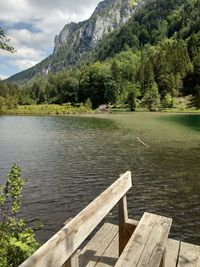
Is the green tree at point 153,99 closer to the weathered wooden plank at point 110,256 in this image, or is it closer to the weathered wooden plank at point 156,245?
the weathered wooden plank at point 110,256

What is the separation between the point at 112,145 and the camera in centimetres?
3922

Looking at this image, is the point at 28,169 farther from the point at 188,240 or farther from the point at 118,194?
the point at 118,194

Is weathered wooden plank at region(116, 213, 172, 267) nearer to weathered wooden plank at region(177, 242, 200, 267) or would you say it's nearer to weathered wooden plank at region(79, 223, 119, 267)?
weathered wooden plank at region(177, 242, 200, 267)

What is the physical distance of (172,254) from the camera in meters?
8.52

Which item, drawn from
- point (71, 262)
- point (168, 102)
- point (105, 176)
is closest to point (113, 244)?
point (71, 262)

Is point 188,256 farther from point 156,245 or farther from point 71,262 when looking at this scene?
point 71,262

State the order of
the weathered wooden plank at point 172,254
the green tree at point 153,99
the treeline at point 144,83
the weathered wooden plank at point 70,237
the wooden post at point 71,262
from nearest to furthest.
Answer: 1. the weathered wooden plank at point 70,237
2. the wooden post at point 71,262
3. the weathered wooden plank at point 172,254
4. the green tree at point 153,99
5. the treeline at point 144,83

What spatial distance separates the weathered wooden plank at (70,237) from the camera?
3.58 meters

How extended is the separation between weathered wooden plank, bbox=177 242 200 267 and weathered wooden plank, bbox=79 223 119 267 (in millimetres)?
2076

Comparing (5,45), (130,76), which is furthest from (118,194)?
(130,76)

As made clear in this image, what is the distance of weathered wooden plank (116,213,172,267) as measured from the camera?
542 cm

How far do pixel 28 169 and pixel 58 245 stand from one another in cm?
2348

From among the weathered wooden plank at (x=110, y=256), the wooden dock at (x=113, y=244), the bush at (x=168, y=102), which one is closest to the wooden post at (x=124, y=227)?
the wooden dock at (x=113, y=244)

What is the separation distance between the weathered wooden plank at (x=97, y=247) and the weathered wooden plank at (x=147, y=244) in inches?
79.8
